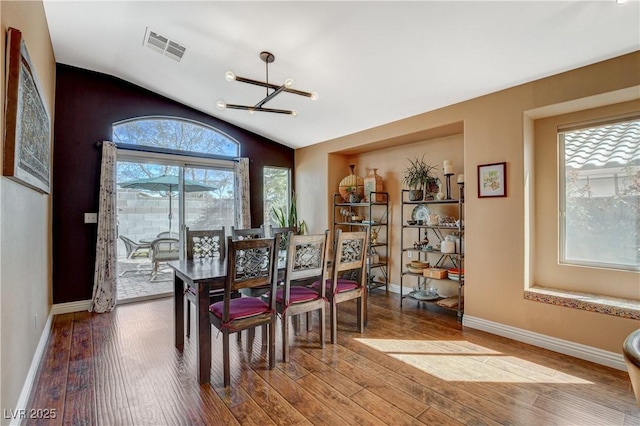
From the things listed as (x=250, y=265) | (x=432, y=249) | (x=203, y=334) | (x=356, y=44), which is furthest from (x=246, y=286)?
(x=432, y=249)

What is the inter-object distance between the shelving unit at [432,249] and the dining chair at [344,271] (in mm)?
1077

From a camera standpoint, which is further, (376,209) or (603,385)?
(376,209)

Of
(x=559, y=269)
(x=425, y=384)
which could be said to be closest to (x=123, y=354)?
(x=425, y=384)

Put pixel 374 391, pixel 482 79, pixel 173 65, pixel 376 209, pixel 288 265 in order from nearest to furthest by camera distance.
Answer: pixel 374 391 < pixel 288 265 < pixel 482 79 < pixel 173 65 < pixel 376 209

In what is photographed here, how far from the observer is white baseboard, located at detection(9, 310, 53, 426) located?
6.21ft

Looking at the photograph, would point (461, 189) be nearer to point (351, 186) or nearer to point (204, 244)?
point (351, 186)

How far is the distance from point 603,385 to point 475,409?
1.11 m

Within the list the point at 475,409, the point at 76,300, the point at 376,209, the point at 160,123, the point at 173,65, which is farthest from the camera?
the point at 376,209

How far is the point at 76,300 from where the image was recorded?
160 inches

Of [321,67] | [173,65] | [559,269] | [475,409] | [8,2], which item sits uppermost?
[173,65]

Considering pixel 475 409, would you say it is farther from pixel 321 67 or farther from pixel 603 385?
pixel 321 67

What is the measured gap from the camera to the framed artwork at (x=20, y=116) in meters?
1.64

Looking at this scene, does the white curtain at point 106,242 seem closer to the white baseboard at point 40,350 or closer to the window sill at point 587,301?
the white baseboard at point 40,350

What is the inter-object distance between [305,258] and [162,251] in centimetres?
301
